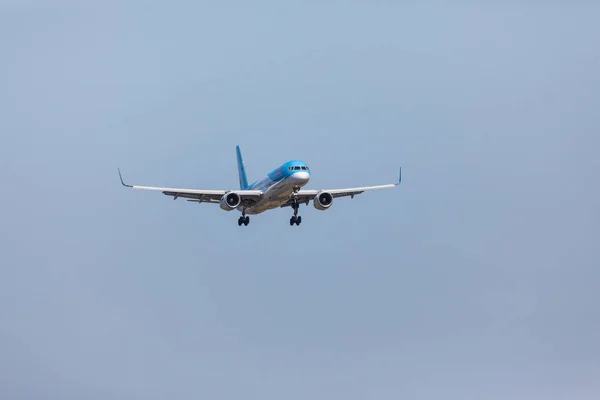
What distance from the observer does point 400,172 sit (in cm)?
11850

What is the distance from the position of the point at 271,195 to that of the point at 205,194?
27.2 ft

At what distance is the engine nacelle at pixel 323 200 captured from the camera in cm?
10750

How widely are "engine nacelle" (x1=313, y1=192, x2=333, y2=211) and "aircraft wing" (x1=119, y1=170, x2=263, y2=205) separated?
5240 mm

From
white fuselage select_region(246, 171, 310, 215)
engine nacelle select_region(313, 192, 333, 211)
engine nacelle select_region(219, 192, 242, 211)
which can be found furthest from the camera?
engine nacelle select_region(219, 192, 242, 211)

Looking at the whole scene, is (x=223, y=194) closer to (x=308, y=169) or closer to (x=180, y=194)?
(x=180, y=194)

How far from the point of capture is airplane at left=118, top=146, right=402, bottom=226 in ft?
337

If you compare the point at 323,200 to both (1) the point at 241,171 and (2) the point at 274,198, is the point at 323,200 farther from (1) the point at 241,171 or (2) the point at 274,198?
(1) the point at 241,171

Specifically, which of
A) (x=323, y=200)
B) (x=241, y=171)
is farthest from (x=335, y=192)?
(x=241, y=171)

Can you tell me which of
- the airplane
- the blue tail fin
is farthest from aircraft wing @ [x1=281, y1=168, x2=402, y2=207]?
the blue tail fin

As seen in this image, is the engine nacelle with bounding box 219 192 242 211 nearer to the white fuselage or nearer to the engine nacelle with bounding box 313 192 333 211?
the white fuselage

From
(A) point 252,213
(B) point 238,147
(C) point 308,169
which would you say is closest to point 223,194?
(A) point 252,213

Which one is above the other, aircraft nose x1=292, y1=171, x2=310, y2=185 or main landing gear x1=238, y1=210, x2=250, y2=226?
aircraft nose x1=292, y1=171, x2=310, y2=185

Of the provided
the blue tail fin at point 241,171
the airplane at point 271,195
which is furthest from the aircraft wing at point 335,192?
the blue tail fin at point 241,171

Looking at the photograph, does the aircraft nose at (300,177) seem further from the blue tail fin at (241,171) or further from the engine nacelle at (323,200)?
the blue tail fin at (241,171)
